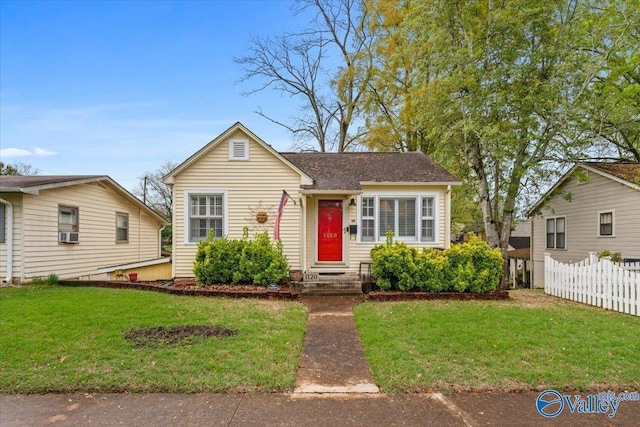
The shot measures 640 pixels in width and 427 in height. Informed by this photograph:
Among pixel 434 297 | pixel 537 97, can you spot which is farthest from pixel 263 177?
pixel 537 97

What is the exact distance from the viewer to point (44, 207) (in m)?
11.1

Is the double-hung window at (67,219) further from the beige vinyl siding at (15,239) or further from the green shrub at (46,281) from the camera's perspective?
the green shrub at (46,281)

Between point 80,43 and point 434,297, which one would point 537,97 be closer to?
point 434,297

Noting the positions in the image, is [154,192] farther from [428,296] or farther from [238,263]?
[428,296]

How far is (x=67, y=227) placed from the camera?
1209 centimetres

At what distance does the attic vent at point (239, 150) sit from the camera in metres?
11.1

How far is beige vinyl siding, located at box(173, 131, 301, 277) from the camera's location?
1103 centimetres

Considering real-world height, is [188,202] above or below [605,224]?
above

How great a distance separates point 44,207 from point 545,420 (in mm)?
13499

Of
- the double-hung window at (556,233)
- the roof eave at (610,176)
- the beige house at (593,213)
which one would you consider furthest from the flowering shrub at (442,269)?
the double-hung window at (556,233)

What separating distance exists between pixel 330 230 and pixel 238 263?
334cm

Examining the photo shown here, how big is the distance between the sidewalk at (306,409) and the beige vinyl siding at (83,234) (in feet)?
29.1

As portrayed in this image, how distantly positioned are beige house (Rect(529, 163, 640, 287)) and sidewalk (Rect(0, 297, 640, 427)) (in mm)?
11611

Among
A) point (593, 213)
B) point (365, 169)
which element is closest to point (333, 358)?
point (365, 169)
